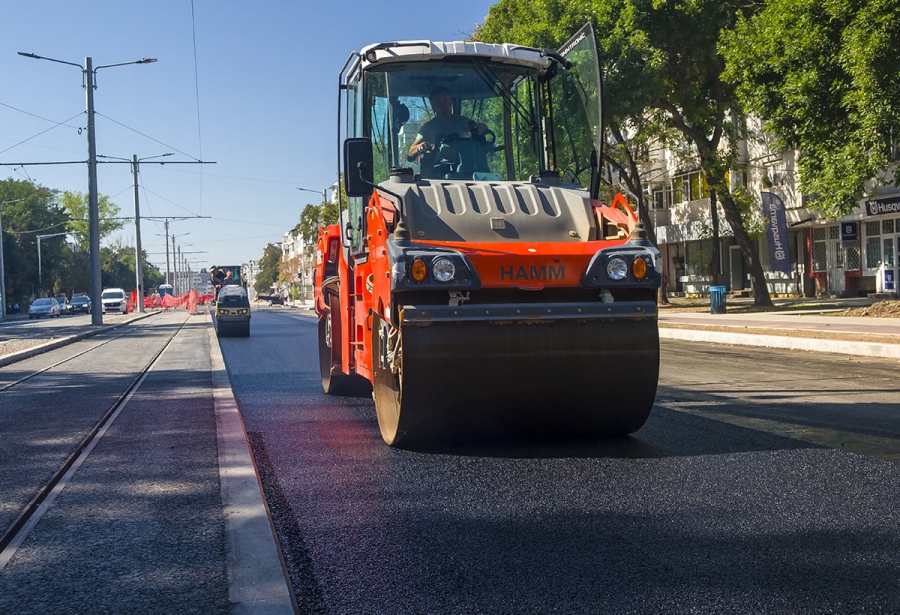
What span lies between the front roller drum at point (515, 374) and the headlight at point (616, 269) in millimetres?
301

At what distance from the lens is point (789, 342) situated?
54.5 feet

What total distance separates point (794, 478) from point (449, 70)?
419cm

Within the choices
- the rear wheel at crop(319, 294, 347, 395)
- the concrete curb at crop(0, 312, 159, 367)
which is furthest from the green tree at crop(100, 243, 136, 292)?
the rear wheel at crop(319, 294, 347, 395)

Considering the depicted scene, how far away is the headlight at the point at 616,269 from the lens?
593 centimetres

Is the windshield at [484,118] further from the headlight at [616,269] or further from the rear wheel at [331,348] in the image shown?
the rear wheel at [331,348]

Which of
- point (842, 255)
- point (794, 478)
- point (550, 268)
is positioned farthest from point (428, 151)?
point (842, 255)

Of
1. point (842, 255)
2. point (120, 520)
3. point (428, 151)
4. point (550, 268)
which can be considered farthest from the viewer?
point (842, 255)

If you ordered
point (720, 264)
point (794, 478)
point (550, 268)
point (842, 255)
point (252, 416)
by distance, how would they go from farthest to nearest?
point (720, 264) < point (842, 255) < point (252, 416) < point (550, 268) < point (794, 478)

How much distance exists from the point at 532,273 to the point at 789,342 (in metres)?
12.2

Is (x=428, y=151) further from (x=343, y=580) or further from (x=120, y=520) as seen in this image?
(x=343, y=580)

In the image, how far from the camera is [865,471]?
550 cm

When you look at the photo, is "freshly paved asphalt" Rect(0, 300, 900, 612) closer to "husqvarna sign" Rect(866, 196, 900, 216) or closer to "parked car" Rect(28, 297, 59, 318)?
"husqvarna sign" Rect(866, 196, 900, 216)

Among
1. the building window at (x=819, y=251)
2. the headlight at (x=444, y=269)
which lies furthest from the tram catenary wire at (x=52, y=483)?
the building window at (x=819, y=251)

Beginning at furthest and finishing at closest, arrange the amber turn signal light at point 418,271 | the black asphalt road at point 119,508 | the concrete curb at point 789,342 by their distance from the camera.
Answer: the concrete curb at point 789,342 → the amber turn signal light at point 418,271 → the black asphalt road at point 119,508
